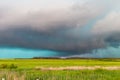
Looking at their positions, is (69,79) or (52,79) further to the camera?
(69,79)

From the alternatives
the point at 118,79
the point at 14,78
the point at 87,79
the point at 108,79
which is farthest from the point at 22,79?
the point at 118,79

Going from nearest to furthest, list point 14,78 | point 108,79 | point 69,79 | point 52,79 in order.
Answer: point 14,78 < point 52,79 < point 69,79 < point 108,79

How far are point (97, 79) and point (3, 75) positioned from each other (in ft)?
21.6

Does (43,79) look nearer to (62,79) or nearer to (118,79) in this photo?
(62,79)

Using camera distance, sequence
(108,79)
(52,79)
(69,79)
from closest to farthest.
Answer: (52,79) < (69,79) < (108,79)

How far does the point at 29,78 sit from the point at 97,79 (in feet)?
15.8

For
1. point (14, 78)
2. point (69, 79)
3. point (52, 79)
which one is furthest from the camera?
point (69, 79)

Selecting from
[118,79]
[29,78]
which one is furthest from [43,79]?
[118,79]

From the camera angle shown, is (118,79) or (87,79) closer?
(87,79)

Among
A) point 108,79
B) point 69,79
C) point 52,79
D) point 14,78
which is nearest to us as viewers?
point 14,78

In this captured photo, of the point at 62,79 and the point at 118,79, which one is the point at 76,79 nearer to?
the point at 62,79

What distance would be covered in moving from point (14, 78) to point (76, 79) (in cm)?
494

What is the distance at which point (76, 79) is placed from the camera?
21.4 metres

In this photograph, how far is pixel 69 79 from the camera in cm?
2125
